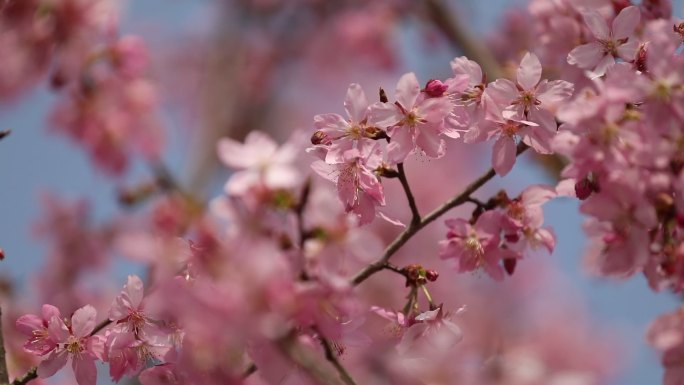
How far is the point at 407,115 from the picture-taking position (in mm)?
1297

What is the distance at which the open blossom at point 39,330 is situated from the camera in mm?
1321

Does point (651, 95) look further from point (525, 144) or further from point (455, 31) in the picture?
point (455, 31)

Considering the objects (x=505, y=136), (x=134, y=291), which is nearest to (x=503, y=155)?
(x=505, y=136)

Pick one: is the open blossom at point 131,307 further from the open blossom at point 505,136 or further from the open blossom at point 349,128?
the open blossom at point 505,136

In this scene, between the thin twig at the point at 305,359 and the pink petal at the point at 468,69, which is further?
the pink petal at the point at 468,69

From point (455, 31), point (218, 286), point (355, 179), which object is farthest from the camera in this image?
point (455, 31)

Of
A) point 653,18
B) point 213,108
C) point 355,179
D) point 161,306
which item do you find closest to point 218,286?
point 161,306

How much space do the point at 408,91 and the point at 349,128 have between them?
0.39ft

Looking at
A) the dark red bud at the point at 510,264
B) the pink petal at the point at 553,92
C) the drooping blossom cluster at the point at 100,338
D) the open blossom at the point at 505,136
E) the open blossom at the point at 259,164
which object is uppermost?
the open blossom at the point at 259,164

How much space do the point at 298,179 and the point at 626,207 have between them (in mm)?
484

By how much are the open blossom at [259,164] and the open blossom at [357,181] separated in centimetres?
16

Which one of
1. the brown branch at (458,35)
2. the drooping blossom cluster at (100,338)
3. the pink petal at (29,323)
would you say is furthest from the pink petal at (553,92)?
the brown branch at (458,35)

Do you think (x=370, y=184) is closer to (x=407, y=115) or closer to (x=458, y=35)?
(x=407, y=115)

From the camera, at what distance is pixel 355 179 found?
1.29m
